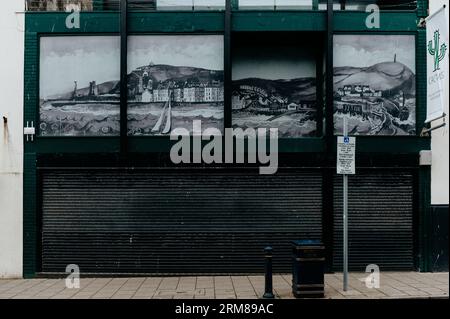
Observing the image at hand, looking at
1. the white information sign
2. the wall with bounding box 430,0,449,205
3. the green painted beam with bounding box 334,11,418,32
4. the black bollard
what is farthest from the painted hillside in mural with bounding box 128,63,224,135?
the wall with bounding box 430,0,449,205

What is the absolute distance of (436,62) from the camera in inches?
515

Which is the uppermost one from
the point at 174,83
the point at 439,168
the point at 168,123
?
the point at 174,83

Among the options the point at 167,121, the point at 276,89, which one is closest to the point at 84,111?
the point at 167,121

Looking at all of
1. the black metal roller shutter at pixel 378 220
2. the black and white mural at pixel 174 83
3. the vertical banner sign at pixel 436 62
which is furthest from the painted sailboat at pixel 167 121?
the vertical banner sign at pixel 436 62

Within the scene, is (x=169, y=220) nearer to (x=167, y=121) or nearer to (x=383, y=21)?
(x=167, y=121)

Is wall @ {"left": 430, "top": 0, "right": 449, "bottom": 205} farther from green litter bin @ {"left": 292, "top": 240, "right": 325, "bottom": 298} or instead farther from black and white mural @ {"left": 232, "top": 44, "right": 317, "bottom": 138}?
green litter bin @ {"left": 292, "top": 240, "right": 325, "bottom": 298}

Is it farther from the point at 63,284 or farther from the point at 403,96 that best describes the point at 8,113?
the point at 403,96

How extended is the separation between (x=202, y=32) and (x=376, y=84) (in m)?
4.50

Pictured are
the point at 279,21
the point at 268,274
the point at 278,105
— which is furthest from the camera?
the point at 278,105

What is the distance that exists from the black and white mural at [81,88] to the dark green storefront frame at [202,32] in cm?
20

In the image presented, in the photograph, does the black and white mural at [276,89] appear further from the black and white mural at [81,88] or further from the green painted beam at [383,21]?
the black and white mural at [81,88]

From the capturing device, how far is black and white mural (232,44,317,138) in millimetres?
14469

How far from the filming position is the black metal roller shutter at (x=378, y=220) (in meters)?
14.1

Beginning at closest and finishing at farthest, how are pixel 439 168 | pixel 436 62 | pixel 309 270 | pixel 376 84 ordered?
pixel 309 270 → pixel 436 62 → pixel 439 168 → pixel 376 84
